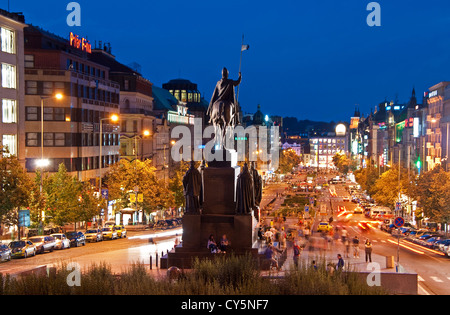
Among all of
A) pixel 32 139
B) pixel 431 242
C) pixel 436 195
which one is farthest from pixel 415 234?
pixel 32 139

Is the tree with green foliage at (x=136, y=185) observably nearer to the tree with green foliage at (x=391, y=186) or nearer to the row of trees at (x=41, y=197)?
the row of trees at (x=41, y=197)

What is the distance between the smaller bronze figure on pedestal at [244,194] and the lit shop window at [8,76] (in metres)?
34.2

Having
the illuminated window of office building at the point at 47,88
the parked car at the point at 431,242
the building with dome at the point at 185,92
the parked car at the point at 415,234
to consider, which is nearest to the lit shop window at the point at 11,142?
the illuminated window of office building at the point at 47,88

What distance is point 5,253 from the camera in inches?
1416

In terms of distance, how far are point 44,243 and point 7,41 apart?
70.8 ft

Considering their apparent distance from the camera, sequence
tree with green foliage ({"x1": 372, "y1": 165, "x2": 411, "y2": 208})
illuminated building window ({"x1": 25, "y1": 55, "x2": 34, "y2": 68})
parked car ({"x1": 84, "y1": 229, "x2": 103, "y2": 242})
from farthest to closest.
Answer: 1. tree with green foliage ({"x1": 372, "y1": 165, "x2": 411, "y2": 208})
2. illuminated building window ({"x1": 25, "y1": 55, "x2": 34, "y2": 68})
3. parked car ({"x1": 84, "y1": 229, "x2": 103, "y2": 242})

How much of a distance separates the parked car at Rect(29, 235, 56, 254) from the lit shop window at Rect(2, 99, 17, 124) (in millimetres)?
16133

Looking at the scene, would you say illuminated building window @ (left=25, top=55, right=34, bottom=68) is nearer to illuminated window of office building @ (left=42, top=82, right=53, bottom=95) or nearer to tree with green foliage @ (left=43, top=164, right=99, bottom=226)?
illuminated window of office building @ (left=42, top=82, right=53, bottom=95)

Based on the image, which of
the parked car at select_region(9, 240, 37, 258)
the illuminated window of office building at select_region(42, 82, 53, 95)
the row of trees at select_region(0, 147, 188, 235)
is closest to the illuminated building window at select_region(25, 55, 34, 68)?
A: the illuminated window of office building at select_region(42, 82, 53, 95)

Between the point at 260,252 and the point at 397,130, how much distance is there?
438 feet

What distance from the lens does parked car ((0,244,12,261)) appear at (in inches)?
1407

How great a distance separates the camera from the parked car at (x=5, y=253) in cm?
3575

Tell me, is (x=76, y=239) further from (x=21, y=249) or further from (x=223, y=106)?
(x=223, y=106)
